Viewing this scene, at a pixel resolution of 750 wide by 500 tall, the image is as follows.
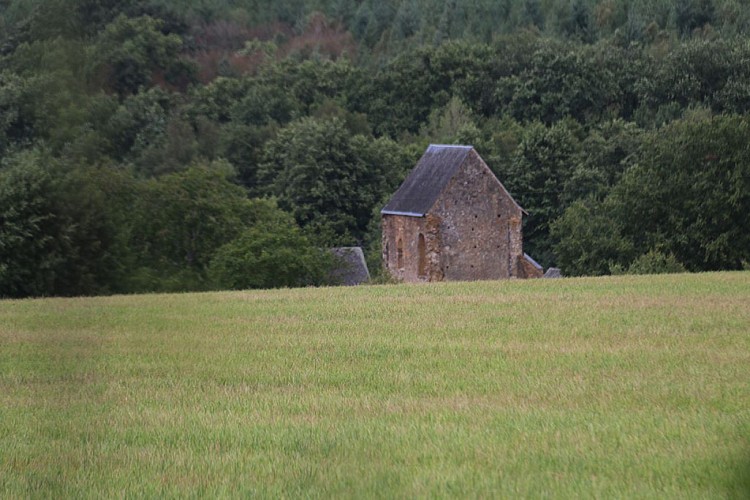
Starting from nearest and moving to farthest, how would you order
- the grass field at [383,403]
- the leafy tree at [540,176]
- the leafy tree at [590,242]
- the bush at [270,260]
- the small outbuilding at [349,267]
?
the grass field at [383,403] → the bush at [270,260] → the leafy tree at [590,242] → the small outbuilding at [349,267] → the leafy tree at [540,176]

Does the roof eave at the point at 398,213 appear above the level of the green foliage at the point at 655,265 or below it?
below

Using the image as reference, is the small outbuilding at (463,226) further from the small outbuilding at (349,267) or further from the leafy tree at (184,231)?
the leafy tree at (184,231)

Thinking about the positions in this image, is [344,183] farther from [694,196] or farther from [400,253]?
[694,196]

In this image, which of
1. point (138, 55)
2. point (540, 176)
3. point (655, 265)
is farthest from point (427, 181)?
point (138, 55)

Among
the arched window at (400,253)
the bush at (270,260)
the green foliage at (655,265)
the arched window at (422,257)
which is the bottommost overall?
the arched window at (400,253)

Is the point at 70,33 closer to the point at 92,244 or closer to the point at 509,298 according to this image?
the point at 509,298

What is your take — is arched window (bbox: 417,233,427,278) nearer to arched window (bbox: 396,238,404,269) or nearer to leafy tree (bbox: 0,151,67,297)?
arched window (bbox: 396,238,404,269)

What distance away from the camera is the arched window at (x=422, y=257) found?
182ft

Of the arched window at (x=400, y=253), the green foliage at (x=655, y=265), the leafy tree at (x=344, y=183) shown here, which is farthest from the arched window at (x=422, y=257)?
the green foliage at (x=655, y=265)

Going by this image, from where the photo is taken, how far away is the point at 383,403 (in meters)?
12.1

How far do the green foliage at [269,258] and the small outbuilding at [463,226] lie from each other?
15.9ft

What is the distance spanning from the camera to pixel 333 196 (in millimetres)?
60500

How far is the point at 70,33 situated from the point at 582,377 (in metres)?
9.21

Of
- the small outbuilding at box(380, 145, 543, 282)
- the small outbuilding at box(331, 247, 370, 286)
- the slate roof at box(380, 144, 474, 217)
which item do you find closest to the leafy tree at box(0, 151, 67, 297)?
the small outbuilding at box(331, 247, 370, 286)
